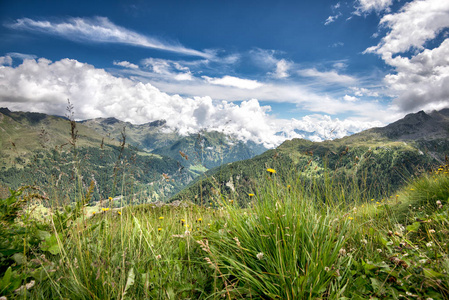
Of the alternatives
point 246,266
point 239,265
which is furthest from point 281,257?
point 239,265

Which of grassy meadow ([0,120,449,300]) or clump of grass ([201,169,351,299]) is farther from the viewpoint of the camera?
clump of grass ([201,169,351,299])

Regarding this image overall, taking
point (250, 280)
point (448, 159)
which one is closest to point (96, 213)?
point (250, 280)

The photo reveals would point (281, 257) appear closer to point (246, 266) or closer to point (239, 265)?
point (246, 266)

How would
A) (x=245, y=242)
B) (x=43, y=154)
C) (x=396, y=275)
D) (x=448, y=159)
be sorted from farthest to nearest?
(x=448, y=159) → (x=43, y=154) → (x=245, y=242) → (x=396, y=275)

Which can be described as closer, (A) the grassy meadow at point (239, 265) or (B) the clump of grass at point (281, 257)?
(A) the grassy meadow at point (239, 265)

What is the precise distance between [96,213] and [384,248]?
581 centimetres

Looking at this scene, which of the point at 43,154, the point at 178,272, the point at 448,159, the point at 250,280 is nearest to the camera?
the point at 250,280

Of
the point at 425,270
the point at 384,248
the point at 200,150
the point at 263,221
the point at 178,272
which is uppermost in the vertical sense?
the point at 200,150

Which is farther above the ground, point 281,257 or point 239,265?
point 281,257

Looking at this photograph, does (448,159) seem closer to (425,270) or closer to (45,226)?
(425,270)

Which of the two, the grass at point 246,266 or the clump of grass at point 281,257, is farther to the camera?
the clump of grass at point 281,257

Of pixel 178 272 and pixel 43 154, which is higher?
pixel 43 154

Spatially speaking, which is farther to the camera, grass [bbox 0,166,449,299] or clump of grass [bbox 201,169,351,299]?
clump of grass [bbox 201,169,351,299]

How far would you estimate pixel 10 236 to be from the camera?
9.68ft
